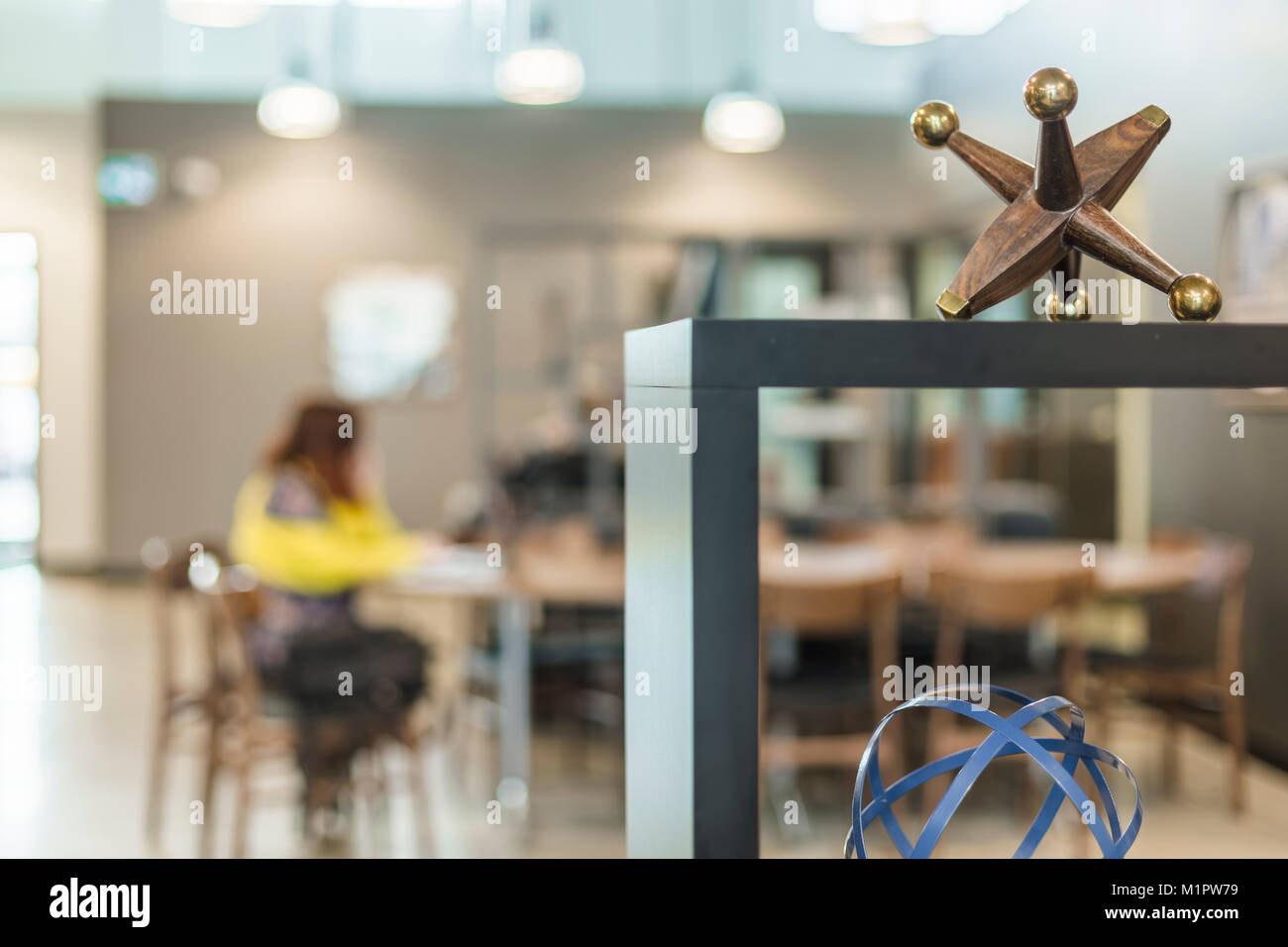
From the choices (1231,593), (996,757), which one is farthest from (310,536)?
(996,757)

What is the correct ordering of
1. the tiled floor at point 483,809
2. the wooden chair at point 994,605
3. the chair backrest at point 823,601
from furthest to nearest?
the tiled floor at point 483,809 < the wooden chair at point 994,605 < the chair backrest at point 823,601

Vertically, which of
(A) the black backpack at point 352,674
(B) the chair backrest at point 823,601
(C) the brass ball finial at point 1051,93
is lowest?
(A) the black backpack at point 352,674

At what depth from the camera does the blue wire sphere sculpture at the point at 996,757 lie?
639 mm

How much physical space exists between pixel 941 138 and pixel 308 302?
8.24 meters

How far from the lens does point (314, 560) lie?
334 cm

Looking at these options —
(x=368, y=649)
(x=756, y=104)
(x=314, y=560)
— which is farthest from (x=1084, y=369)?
(x=756, y=104)

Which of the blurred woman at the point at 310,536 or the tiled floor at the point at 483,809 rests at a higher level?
the blurred woman at the point at 310,536

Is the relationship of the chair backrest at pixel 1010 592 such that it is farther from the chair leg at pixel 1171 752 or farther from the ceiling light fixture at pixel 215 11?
the ceiling light fixture at pixel 215 11

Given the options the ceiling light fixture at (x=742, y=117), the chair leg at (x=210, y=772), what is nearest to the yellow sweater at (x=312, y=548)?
the chair leg at (x=210, y=772)

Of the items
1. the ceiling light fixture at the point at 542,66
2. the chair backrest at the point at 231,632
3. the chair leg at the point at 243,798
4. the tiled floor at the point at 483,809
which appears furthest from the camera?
the ceiling light fixture at the point at 542,66

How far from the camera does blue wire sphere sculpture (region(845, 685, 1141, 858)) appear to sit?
64 cm

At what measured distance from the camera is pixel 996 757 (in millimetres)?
672

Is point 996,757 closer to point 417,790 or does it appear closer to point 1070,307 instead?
point 1070,307
